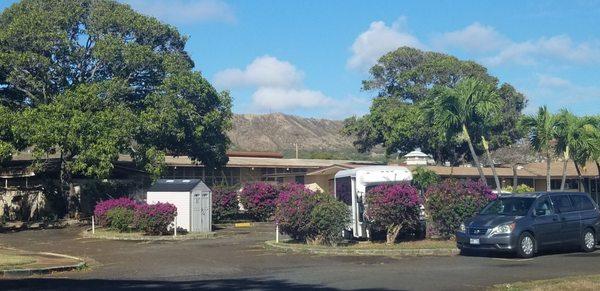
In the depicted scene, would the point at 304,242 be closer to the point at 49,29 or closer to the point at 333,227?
the point at 333,227

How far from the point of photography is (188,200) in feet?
99.0

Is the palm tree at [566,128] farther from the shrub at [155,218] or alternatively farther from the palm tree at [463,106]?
the shrub at [155,218]

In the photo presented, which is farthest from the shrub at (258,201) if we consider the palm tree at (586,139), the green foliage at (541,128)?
the palm tree at (586,139)

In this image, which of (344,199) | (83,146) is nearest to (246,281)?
(344,199)

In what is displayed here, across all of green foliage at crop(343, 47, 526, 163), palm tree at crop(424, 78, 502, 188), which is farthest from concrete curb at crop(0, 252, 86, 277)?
green foliage at crop(343, 47, 526, 163)

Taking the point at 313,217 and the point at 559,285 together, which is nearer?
the point at 559,285

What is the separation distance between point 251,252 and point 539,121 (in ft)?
56.2

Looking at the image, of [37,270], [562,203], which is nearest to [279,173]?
[562,203]

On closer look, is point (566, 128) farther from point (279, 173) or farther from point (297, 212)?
point (279, 173)

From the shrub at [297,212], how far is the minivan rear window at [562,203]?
6.49 m

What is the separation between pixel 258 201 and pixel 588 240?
69.9 feet

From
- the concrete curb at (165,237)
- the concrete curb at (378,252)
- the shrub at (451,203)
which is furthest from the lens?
the concrete curb at (165,237)

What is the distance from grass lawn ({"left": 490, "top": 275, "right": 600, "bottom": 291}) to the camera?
38.2 ft

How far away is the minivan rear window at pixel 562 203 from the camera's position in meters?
19.1
